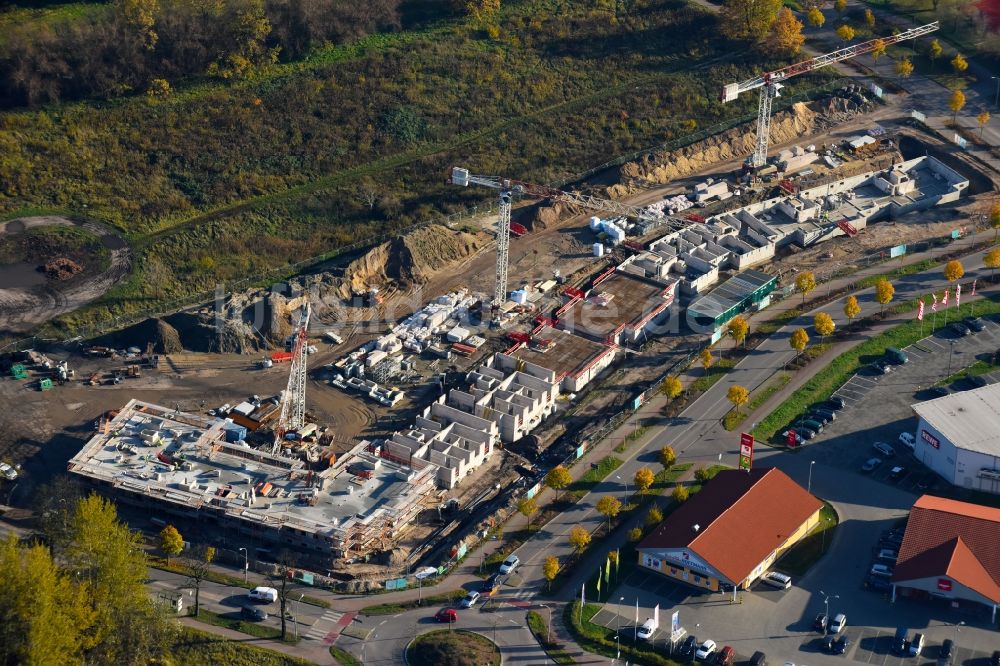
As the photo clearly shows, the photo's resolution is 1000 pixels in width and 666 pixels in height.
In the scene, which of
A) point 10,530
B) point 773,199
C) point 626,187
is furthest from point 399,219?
point 10,530

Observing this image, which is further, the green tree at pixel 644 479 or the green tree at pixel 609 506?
the green tree at pixel 644 479

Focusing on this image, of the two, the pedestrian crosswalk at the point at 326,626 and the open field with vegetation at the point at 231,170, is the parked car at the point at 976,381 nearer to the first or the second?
the open field with vegetation at the point at 231,170

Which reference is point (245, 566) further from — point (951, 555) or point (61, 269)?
point (951, 555)

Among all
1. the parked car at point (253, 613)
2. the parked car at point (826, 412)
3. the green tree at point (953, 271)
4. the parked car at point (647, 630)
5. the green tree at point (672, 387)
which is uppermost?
the green tree at point (953, 271)

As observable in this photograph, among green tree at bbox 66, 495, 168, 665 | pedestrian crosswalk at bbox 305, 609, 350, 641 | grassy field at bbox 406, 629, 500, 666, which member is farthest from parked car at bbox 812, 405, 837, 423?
green tree at bbox 66, 495, 168, 665

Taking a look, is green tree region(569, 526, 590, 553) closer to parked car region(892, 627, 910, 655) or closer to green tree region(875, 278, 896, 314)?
parked car region(892, 627, 910, 655)

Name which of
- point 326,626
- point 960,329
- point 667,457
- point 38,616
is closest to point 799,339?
point 960,329

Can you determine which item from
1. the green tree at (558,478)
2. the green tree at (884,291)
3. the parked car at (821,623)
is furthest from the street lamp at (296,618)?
the green tree at (884,291)
